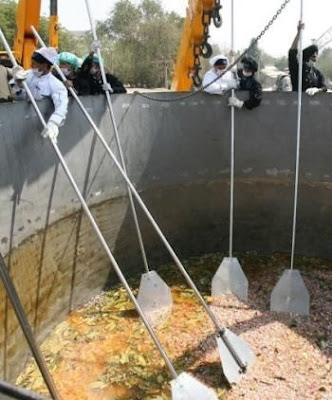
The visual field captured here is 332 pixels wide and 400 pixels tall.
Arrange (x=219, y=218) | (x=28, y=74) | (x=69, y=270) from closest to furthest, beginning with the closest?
(x=28, y=74)
(x=69, y=270)
(x=219, y=218)

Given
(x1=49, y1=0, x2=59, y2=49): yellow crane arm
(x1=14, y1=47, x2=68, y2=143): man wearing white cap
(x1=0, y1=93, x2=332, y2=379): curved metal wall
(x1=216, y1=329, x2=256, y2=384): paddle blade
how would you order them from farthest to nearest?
(x1=49, y1=0, x2=59, y2=49): yellow crane arm → (x1=0, y1=93, x2=332, y2=379): curved metal wall → (x1=14, y1=47, x2=68, y2=143): man wearing white cap → (x1=216, y1=329, x2=256, y2=384): paddle blade

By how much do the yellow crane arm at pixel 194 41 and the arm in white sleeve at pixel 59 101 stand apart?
329 cm

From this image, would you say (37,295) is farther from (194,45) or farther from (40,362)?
(194,45)

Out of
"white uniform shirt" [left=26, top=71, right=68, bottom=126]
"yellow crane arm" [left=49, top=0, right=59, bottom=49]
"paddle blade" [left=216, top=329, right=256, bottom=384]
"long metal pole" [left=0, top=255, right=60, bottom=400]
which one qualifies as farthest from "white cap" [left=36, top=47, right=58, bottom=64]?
"yellow crane arm" [left=49, top=0, right=59, bottom=49]

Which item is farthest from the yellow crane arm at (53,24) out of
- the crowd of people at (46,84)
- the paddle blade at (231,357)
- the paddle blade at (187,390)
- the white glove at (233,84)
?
the paddle blade at (187,390)

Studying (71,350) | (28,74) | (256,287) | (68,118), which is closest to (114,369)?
(71,350)

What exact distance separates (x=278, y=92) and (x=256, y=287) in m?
2.68

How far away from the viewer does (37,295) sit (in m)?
4.64

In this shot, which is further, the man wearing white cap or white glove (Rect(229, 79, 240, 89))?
white glove (Rect(229, 79, 240, 89))

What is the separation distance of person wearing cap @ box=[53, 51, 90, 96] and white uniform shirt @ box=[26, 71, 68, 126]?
3.68 feet

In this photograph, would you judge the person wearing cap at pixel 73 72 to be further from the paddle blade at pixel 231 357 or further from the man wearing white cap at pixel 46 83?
the paddle blade at pixel 231 357

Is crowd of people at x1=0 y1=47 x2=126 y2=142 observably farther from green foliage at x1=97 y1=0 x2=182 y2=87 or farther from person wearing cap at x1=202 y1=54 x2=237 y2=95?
green foliage at x1=97 y1=0 x2=182 y2=87

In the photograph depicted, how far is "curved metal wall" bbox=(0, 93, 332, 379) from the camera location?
4834 mm

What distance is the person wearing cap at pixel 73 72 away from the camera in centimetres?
591
